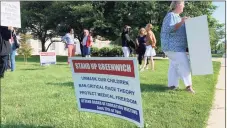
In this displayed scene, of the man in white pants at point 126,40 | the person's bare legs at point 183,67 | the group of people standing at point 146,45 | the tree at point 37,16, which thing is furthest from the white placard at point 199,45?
the tree at point 37,16

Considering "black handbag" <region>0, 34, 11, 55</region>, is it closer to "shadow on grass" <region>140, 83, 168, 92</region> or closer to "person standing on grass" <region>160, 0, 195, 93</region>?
"shadow on grass" <region>140, 83, 168, 92</region>

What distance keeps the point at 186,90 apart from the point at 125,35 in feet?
23.1

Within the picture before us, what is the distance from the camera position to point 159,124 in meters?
4.03

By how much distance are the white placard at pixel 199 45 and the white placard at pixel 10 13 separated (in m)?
3.90

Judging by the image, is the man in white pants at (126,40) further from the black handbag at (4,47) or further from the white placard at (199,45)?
the white placard at (199,45)

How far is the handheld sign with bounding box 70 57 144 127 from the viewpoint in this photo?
2.95 meters

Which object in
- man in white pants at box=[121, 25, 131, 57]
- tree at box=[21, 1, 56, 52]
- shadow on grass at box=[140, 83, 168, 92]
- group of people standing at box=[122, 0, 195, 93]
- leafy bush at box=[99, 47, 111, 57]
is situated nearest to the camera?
group of people standing at box=[122, 0, 195, 93]

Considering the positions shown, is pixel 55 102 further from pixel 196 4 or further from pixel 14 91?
pixel 196 4

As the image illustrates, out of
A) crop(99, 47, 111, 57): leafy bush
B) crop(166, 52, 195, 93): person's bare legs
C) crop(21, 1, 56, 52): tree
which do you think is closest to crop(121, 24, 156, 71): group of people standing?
crop(166, 52, 195, 93): person's bare legs

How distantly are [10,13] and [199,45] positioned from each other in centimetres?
418

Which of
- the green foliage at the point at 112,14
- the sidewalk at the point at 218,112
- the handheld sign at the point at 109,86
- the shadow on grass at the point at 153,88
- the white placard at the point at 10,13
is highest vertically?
the green foliage at the point at 112,14

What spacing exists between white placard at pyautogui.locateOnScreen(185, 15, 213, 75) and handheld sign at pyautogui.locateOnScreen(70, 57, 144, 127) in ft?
9.33

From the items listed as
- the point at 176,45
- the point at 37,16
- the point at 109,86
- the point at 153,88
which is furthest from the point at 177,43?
the point at 37,16

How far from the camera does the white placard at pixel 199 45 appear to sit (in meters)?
5.64
